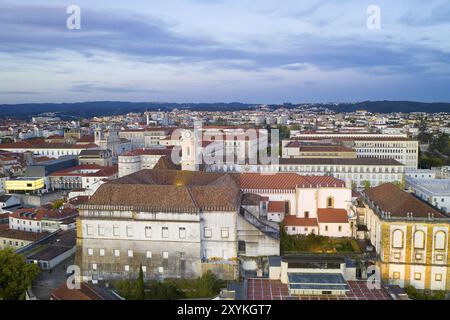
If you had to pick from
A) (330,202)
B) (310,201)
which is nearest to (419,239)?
(330,202)

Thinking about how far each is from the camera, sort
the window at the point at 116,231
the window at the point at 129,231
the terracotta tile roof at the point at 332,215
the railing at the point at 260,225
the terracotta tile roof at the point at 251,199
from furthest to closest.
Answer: the terracotta tile roof at the point at 332,215, the terracotta tile roof at the point at 251,199, the railing at the point at 260,225, the window at the point at 116,231, the window at the point at 129,231

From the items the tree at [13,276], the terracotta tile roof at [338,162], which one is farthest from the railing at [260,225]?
the terracotta tile roof at [338,162]

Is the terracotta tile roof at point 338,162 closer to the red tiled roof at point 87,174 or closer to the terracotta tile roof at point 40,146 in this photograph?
the red tiled roof at point 87,174

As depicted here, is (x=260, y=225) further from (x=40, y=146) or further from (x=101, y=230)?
(x=40, y=146)

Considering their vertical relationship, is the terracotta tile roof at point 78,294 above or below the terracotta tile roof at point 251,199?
below

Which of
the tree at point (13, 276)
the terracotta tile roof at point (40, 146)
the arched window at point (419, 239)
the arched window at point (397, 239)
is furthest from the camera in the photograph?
the terracotta tile roof at point (40, 146)

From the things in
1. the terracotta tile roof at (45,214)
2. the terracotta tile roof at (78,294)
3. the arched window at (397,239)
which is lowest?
the terracotta tile roof at (45,214)

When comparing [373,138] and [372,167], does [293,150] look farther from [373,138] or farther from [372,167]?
[373,138]

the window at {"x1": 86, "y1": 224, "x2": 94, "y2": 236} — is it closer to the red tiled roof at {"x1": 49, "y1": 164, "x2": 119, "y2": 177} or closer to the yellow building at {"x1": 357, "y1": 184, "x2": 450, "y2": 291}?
the yellow building at {"x1": 357, "y1": 184, "x2": 450, "y2": 291}
